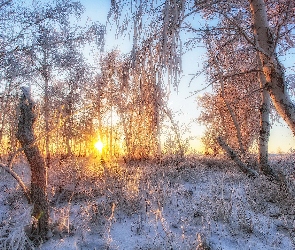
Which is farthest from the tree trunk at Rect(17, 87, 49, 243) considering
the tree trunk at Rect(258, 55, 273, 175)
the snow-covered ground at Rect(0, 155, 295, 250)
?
the tree trunk at Rect(258, 55, 273, 175)

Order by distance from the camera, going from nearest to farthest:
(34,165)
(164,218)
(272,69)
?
(272,69) < (34,165) < (164,218)

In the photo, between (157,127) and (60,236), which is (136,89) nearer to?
(157,127)

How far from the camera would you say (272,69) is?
3422 mm

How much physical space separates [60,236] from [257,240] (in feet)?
10.5

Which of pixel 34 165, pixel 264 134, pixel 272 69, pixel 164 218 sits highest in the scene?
pixel 272 69

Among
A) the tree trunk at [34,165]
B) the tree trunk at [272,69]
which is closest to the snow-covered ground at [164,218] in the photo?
the tree trunk at [34,165]

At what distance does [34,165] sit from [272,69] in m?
3.80

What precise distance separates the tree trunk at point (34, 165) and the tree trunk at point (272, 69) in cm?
353

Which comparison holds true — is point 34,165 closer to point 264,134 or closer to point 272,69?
point 272,69

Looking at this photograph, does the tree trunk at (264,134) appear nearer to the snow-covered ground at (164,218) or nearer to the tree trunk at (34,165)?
the snow-covered ground at (164,218)

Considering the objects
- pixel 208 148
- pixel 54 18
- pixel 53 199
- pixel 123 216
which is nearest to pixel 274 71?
pixel 123 216

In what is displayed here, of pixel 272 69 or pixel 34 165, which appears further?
pixel 34 165

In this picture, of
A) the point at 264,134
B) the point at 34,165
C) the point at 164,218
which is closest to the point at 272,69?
the point at 164,218

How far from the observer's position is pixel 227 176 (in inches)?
290
